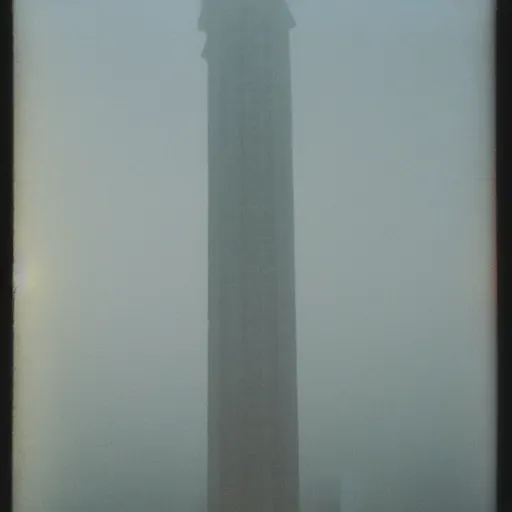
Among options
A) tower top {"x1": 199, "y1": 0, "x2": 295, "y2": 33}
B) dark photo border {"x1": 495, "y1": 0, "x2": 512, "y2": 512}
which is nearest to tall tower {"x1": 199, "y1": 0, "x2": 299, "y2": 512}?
tower top {"x1": 199, "y1": 0, "x2": 295, "y2": 33}

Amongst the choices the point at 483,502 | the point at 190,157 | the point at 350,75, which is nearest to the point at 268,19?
the point at 350,75

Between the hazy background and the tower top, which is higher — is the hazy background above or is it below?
below

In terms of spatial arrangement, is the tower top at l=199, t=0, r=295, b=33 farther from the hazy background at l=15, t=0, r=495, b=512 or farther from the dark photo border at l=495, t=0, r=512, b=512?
the dark photo border at l=495, t=0, r=512, b=512

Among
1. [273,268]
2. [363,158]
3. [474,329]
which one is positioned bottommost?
[474,329]

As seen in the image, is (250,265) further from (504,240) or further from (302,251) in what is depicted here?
(504,240)

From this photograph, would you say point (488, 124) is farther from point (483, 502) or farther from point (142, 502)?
point (142, 502)

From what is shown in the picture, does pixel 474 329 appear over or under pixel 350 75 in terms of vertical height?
under

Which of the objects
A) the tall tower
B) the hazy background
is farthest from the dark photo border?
the tall tower

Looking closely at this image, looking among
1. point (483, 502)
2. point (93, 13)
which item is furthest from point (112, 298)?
point (483, 502)
